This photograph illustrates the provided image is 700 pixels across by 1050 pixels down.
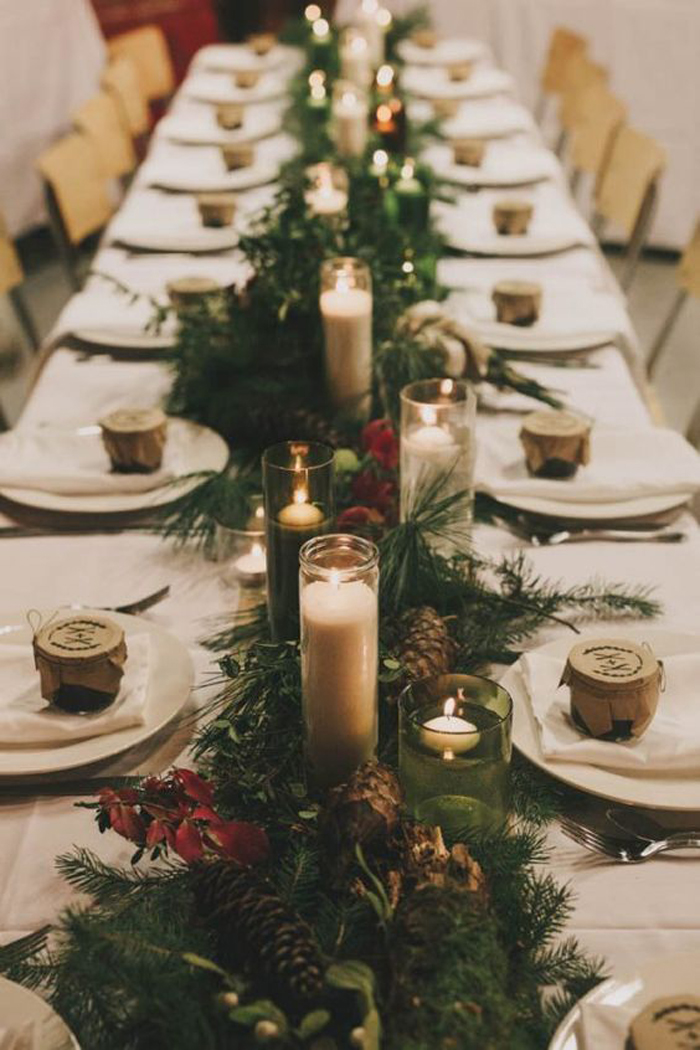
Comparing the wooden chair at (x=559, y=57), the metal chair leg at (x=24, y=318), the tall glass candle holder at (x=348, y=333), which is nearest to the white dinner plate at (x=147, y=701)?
the tall glass candle holder at (x=348, y=333)

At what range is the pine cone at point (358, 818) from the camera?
83cm

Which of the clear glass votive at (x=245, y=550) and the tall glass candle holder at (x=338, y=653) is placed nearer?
the tall glass candle holder at (x=338, y=653)

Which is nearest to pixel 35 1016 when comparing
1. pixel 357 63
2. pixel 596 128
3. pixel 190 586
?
pixel 190 586

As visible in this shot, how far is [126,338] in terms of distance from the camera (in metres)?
1.96

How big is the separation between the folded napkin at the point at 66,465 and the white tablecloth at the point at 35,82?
3.51 metres

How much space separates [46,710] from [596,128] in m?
2.77

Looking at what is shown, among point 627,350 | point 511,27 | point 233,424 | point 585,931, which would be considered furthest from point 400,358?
point 511,27

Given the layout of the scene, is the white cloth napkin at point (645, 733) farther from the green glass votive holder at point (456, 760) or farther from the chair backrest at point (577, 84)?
the chair backrest at point (577, 84)

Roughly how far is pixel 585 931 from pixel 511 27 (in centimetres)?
493

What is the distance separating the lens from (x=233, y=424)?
5.35 ft

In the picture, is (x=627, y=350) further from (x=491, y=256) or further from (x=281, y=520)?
(x=281, y=520)

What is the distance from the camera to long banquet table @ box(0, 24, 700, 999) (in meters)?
0.90

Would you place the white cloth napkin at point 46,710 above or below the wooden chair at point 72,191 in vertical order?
above

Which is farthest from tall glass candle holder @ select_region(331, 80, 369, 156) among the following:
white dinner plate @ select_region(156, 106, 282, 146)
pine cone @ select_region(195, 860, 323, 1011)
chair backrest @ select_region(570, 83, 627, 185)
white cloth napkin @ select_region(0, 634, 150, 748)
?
pine cone @ select_region(195, 860, 323, 1011)
